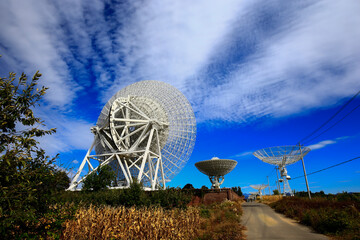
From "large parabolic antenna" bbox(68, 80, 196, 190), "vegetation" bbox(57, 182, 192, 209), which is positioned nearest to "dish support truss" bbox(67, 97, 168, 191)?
"large parabolic antenna" bbox(68, 80, 196, 190)

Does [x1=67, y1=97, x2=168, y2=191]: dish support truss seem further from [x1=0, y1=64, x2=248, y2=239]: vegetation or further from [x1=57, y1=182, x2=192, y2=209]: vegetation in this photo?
[x1=0, y1=64, x2=248, y2=239]: vegetation

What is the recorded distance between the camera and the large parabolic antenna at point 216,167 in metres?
48.3

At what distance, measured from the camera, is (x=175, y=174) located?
3806cm

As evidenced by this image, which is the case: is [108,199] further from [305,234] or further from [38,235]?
[305,234]

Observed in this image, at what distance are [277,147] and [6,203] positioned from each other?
4452 cm

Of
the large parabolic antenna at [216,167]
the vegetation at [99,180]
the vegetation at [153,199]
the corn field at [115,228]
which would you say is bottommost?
the corn field at [115,228]

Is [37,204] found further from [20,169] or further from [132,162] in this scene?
[132,162]

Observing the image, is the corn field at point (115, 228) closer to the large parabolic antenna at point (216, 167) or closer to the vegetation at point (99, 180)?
the vegetation at point (99, 180)

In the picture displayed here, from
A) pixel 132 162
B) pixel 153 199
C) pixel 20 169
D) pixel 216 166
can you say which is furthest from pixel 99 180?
pixel 20 169

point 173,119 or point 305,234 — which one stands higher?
point 173,119

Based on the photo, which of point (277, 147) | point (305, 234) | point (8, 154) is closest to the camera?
point (8, 154)

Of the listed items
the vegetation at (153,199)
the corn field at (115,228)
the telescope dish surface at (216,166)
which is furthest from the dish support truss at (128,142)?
the corn field at (115,228)

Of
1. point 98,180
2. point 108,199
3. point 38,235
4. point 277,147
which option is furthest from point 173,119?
point 38,235

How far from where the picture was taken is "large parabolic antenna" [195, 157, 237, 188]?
1902 inches
